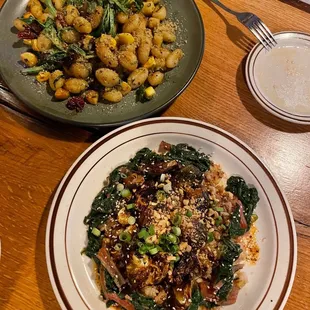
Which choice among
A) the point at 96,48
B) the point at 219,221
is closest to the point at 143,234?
the point at 219,221

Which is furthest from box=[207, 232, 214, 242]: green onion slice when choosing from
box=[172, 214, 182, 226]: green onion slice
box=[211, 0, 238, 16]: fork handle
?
box=[211, 0, 238, 16]: fork handle

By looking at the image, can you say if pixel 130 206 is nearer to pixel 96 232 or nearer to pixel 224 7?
pixel 96 232

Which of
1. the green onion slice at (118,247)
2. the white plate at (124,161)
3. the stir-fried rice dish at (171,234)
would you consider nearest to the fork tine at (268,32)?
the white plate at (124,161)

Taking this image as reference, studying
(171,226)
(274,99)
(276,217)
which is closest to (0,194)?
(171,226)

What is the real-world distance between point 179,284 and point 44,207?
1.79ft

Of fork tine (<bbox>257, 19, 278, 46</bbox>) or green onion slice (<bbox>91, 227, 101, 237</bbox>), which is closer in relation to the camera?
green onion slice (<bbox>91, 227, 101, 237</bbox>)

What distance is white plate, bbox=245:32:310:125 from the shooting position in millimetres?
1645

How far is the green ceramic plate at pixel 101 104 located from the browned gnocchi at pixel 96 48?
0.10 feet

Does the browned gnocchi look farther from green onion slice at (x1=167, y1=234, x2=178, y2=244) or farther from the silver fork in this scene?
green onion slice at (x1=167, y1=234, x2=178, y2=244)

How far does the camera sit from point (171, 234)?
1.29m

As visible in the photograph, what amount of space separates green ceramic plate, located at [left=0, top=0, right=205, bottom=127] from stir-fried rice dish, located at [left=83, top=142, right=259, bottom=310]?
0.20 meters

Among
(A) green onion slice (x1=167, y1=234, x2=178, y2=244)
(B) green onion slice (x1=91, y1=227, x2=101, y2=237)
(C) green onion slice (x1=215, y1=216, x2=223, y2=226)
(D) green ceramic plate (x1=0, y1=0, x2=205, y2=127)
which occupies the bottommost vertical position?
(B) green onion slice (x1=91, y1=227, x2=101, y2=237)

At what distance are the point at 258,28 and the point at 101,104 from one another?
818 millimetres

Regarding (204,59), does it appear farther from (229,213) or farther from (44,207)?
(44,207)
